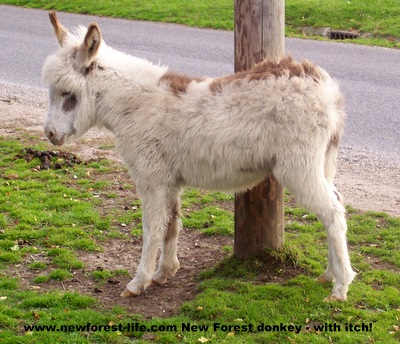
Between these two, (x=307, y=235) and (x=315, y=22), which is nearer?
(x=307, y=235)

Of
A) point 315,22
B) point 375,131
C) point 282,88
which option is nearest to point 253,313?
point 282,88

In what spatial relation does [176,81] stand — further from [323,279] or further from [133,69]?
[323,279]

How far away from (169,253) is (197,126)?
1.30m

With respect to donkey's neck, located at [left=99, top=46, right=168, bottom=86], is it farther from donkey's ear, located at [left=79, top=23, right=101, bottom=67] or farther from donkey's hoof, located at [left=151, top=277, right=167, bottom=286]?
donkey's hoof, located at [left=151, top=277, right=167, bottom=286]

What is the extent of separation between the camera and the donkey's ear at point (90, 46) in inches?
225

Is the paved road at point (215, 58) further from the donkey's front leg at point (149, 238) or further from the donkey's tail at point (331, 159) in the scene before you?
the donkey's front leg at point (149, 238)

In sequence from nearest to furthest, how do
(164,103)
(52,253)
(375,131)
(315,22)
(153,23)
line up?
1. (164,103)
2. (52,253)
3. (375,131)
4. (315,22)
5. (153,23)

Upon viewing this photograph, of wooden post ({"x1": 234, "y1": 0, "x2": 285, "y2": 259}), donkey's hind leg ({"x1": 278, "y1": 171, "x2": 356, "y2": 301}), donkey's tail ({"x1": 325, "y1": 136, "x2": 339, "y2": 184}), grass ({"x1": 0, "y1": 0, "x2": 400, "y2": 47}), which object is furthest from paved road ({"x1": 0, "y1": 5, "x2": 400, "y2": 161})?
donkey's hind leg ({"x1": 278, "y1": 171, "x2": 356, "y2": 301})

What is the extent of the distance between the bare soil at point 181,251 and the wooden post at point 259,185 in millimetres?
302

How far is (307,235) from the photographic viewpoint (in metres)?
7.00

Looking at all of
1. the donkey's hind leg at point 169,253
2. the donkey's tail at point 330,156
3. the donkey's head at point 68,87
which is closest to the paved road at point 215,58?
the donkey's tail at point 330,156

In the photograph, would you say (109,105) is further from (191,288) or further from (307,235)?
(307,235)

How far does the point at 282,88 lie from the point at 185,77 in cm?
99

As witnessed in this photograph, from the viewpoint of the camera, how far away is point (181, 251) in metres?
6.89
